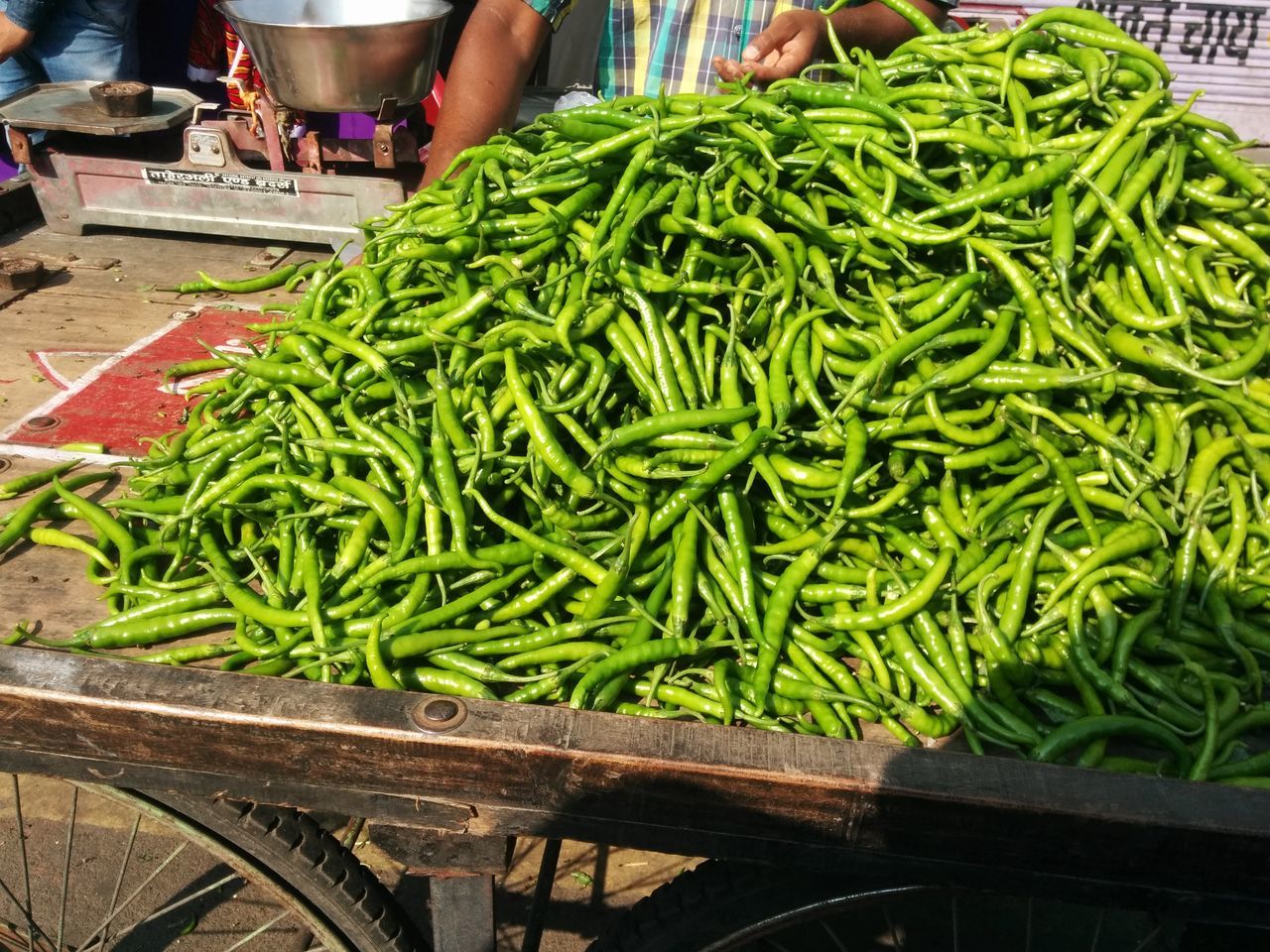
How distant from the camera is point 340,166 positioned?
4191mm

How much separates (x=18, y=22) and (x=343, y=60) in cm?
306

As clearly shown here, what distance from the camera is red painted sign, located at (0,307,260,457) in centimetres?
261

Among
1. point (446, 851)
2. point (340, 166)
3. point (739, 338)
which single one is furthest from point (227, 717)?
point (340, 166)

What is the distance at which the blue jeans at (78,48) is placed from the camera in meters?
5.82

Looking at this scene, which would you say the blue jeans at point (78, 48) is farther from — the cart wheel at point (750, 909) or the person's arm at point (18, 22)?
the cart wheel at point (750, 909)

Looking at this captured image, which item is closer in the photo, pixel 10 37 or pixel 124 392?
pixel 124 392

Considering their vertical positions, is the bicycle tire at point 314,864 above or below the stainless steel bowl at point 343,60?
below

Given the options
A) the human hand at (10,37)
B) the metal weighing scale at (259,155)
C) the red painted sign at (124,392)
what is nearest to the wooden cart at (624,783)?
the red painted sign at (124,392)

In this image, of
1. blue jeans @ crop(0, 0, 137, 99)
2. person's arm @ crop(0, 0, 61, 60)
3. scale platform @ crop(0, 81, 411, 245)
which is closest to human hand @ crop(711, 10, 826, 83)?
scale platform @ crop(0, 81, 411, 245)

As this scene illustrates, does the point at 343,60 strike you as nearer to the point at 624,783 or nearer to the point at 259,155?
the point at 259,155

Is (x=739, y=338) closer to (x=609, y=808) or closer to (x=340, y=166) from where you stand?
(x=609, y=808)

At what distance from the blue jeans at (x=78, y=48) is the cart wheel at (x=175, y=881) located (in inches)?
176

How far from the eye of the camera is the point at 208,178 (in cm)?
390

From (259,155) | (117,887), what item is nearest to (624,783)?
(117,887)
